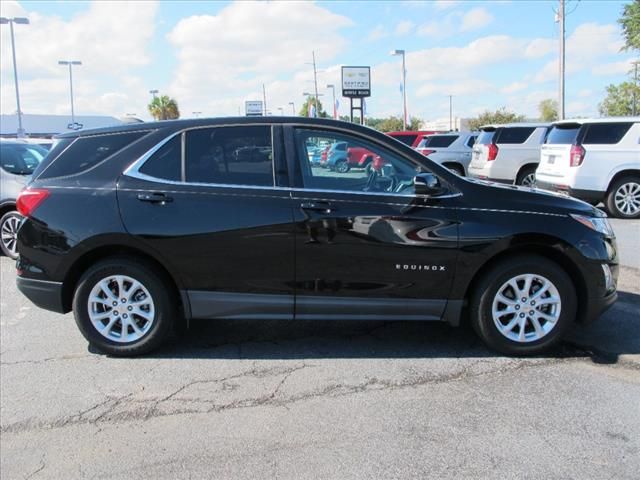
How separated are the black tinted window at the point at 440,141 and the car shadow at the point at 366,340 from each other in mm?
12584

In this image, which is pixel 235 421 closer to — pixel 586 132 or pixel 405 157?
pixel 405 157

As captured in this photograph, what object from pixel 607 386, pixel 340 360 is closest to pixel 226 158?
pixel 340 360

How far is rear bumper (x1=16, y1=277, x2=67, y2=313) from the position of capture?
13.9 ft

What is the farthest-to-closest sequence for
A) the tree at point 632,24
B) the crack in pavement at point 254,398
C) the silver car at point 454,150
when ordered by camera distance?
the tree at point 632,24 → the silver car at point 454,150 → the crack in pavement at point 254,398

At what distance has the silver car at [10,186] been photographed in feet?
25.8

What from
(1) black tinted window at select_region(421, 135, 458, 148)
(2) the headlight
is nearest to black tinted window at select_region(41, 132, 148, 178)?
(2) the headlight

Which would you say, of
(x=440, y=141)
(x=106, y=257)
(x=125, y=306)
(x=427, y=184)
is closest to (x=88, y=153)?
(x=106, y=257)

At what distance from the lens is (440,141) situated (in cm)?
1739

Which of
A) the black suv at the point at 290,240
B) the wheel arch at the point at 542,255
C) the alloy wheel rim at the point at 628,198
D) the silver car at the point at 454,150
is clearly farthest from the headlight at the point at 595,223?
the silver car at the point at 454,150

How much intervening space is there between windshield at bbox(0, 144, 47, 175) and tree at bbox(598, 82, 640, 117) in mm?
39227

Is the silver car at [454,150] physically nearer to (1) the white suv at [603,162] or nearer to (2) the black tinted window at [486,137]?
(2) the black tinted window at [486,137]

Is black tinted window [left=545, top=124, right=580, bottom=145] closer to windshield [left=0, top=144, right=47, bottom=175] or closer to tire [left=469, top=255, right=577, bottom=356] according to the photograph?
tire [left=469, top=255, right=577, bottom=356]

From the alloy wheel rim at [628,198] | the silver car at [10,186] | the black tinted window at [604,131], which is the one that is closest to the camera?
the silver car at [10,186]

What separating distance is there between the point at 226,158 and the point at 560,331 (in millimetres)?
2875
